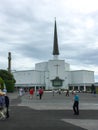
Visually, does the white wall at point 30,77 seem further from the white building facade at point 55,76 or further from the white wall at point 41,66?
the white wall at point 41,66

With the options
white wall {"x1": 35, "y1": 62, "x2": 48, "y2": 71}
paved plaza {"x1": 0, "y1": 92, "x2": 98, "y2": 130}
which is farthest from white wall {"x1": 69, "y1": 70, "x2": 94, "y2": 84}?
paved plaza {"x1": 0, "y1": 92, "x2": 98, "y2": 130}

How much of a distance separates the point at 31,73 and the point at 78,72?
24.5 meters

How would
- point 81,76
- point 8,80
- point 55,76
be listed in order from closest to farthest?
1. point 8,80
2. point 55,76
3. point 81,76

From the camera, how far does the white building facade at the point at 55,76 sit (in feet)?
528

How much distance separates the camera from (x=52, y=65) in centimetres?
16212

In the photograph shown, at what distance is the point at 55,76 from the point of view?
162 m

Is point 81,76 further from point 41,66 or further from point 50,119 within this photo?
point 50,119

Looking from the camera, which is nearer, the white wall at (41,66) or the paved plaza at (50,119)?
the paved plaza at (50,119)

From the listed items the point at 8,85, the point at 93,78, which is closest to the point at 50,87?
the point at 93,78

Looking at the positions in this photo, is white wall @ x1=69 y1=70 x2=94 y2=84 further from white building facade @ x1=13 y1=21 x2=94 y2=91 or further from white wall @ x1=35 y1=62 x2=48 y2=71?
white wall @ x1=35 y1=62 x2=48 y2=71

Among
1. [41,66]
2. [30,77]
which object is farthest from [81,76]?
[30,77]

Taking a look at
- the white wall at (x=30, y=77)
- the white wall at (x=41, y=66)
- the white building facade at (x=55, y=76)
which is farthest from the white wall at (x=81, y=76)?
the white wall at (x=30, y=77)

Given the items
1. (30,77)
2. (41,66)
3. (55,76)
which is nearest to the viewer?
(55,76)

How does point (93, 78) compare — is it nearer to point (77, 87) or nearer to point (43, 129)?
point (77, 87)
